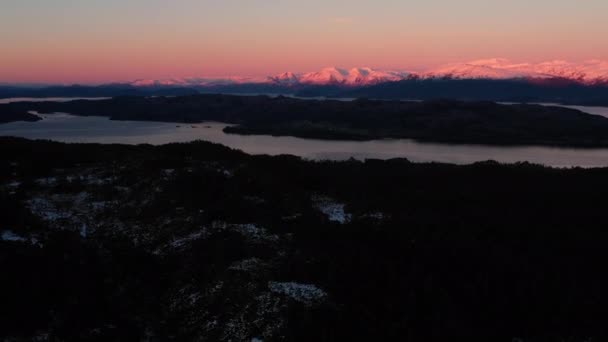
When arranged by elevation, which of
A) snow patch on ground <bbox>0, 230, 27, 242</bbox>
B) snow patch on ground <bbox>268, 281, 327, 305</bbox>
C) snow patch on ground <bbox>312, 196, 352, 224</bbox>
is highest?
snow patch on ground <bbox>312, 196, 352, 224</bbox>

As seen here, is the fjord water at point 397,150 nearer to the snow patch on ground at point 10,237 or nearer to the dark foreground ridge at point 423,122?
the dark foreground ridge at point 423,122

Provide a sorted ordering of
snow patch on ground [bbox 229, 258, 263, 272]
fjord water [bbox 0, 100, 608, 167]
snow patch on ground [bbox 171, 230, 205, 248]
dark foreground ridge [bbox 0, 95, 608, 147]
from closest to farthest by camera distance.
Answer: snow patch on ground [bbox 229, 258, 263, 272], snow patch on ground [bbox 171, 230, 205, 248], fjord water [bbox 0, 100, 608, 167], dark foreground ridge [bbox 0, 95, 608, 147]

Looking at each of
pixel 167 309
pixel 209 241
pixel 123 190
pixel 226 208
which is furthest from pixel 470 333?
pixel 123 190

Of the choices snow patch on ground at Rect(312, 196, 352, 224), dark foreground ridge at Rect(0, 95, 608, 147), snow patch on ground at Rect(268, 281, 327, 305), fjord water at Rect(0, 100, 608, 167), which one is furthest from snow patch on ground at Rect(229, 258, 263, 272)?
dark foreground ridge at Rect(0, 95, 608, 147)

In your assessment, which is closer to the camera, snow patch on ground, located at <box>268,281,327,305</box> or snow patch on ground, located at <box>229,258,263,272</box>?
snow patch on ground, located at <box>268,281,327,305</box>

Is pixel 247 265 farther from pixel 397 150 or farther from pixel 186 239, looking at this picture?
pixel 397 150

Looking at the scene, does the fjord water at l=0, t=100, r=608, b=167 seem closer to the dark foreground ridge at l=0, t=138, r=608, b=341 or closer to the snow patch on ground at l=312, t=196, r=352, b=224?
the snow patch on ground at l=312, t=196, r=352, b=224

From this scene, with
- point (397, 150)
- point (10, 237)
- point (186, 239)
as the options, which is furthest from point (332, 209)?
point (397, 150)

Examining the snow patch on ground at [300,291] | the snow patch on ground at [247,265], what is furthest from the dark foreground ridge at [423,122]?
the snow patch on ground at [300,291]
